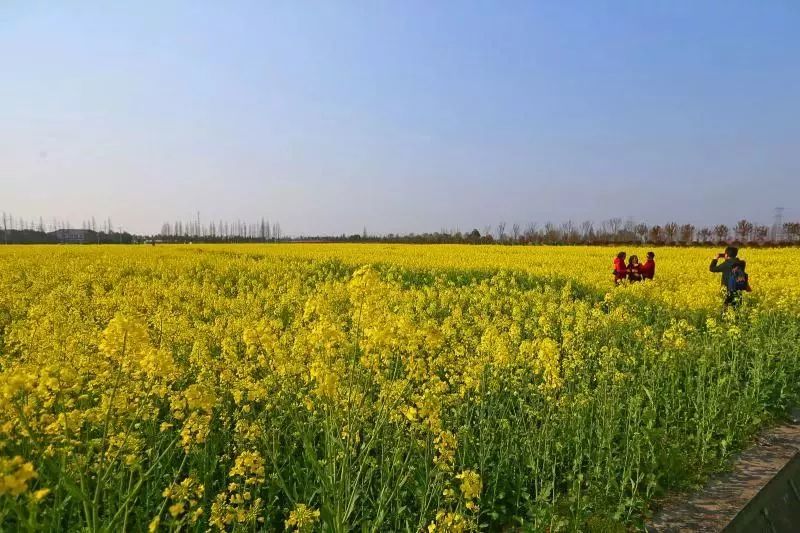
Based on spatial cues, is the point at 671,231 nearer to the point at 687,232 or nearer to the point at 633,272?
the point at 687,232

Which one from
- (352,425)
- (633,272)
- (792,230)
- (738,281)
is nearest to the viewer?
(352,425)

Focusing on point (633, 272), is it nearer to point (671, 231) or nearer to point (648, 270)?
point (648, 270)

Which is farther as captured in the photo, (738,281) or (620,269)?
(620,269)

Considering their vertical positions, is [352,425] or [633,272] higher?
[633,272]

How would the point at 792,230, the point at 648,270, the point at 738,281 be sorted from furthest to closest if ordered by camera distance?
1. the point at 792,230
2. the point at 648,270
3. the point at 738,281

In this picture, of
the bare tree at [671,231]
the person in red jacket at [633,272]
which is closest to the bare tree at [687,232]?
the bare tree at [671,231]

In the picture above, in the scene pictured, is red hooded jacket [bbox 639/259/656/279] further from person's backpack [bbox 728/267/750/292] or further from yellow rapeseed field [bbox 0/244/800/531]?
yellow rapeseed field [bbox 0/244/800/531]

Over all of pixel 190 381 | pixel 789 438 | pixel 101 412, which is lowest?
pixel 789 438

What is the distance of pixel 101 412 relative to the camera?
3.38 metres

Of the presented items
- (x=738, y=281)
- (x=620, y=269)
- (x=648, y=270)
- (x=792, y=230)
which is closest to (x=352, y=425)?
(x=738, y=281)

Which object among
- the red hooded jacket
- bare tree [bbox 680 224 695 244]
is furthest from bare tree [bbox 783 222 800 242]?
the red hooded jacket

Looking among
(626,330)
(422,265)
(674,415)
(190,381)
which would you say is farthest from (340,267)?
(674,415)

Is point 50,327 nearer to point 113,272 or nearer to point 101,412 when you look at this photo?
point 101,412

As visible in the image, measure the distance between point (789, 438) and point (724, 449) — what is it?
1.06 meters
